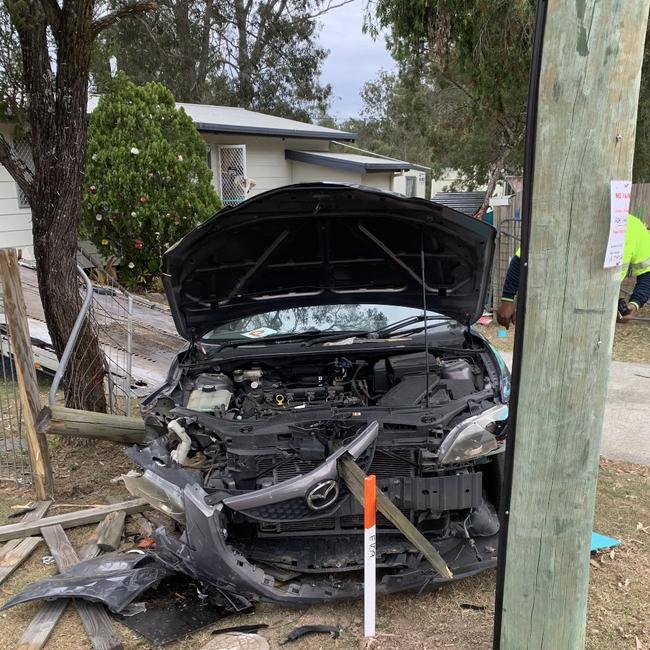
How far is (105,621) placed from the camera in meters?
3.18

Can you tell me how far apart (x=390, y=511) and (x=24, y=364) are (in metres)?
3.04

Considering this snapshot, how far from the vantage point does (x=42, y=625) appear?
3.16 metres

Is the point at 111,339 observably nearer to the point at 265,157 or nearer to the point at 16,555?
the point at 16,555

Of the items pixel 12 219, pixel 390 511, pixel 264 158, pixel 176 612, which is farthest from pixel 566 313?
pixel 264 158

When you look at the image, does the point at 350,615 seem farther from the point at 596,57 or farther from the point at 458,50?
the point at 458,50

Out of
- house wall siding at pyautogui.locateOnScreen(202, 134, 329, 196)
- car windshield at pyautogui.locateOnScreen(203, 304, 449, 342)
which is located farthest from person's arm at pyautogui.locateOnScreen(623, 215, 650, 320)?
house wall siding at pyautogui.locateOnScreen(202, 134, 329, 196)

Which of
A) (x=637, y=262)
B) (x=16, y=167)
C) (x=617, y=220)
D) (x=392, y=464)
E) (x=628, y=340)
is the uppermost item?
(x=16, y=167)

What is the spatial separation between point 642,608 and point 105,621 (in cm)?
277

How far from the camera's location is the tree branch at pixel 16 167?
4.70 meters

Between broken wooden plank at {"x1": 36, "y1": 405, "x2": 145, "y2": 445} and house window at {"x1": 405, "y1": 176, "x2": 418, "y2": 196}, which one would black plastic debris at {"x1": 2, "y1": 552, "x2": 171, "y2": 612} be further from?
house window at {"x1": 405, "y1": 176, "x2": 418, "y2": 196}

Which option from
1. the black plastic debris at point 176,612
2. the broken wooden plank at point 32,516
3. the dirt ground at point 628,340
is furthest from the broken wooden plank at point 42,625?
the dirt ground at point 628,340

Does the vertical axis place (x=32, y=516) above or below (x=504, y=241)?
below

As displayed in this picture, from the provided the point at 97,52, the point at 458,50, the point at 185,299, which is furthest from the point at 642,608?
the point at 458,50

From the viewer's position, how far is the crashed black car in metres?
3.12
